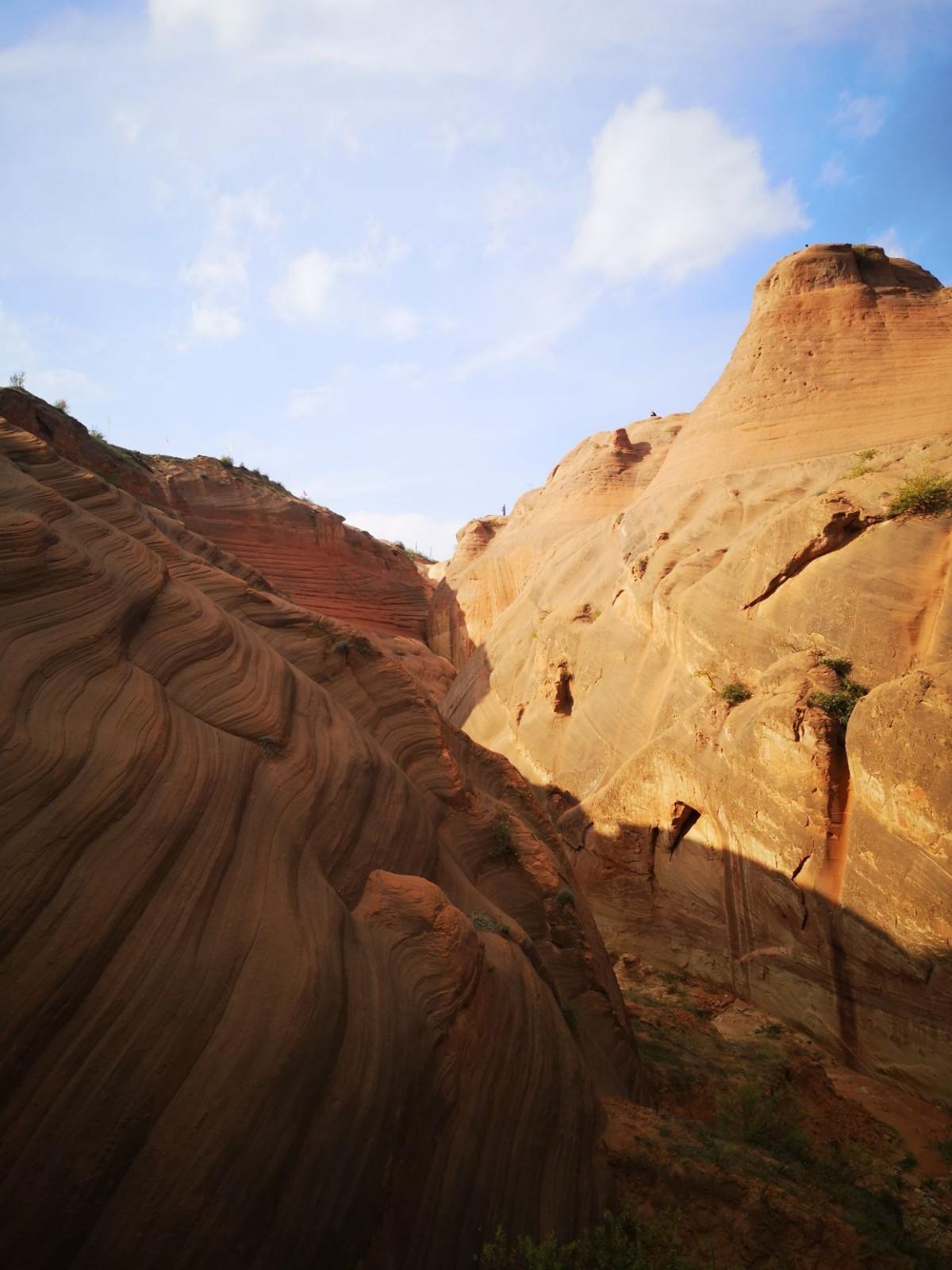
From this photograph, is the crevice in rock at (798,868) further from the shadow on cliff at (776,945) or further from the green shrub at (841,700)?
the green shrub at (841,700)

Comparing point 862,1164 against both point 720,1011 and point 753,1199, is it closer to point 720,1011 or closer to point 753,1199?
point 753,1199

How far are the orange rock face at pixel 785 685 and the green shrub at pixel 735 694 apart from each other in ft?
0.21

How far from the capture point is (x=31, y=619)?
5902mm

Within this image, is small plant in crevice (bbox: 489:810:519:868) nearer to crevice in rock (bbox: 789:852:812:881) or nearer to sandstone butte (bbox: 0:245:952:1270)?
sandstone butte (bbox: 0:245:952:1270)

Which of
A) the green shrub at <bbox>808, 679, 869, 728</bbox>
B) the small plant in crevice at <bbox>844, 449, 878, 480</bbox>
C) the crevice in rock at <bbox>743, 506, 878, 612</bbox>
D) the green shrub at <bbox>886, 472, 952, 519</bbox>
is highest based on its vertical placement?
the small plant in crevice at <bbox>844, 449, 878, 480</bbox>

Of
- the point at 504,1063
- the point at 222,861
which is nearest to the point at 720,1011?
the point at 504,1063

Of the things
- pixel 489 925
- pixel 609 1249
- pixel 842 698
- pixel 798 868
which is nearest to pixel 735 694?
pixel 842 698

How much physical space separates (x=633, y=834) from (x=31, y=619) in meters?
12.4

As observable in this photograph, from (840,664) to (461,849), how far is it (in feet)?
26.7

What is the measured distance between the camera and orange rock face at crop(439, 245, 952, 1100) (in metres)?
10.3

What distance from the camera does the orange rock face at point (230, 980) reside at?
3861 mm

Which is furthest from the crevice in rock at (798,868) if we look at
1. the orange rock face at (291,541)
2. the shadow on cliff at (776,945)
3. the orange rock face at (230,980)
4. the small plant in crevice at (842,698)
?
the orange rock face at (291,541)

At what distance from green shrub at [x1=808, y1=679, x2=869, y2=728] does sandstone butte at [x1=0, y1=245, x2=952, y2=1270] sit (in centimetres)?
23

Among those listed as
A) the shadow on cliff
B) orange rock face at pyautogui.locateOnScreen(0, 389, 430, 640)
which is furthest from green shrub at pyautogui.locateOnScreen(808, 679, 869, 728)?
orange rock face at pyautogui.locateOnScreen(0, 389, 430, 640)
